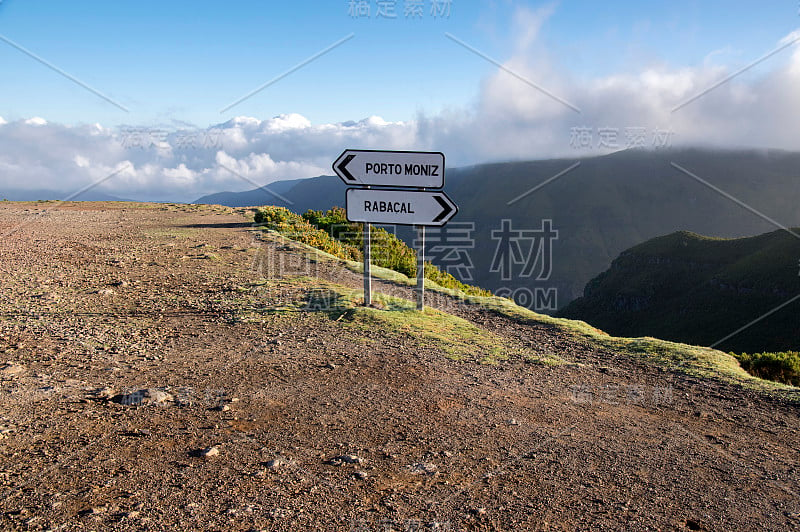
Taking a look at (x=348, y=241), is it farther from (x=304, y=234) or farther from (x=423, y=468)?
(x=423, y=468)

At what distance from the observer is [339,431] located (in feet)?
14.6

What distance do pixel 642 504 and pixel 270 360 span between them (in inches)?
169

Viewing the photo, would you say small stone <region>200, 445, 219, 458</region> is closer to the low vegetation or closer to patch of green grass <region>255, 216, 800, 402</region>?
patch of green grass <region>255, 216, 800, 402</region>

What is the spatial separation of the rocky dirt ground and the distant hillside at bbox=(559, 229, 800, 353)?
79.0 meters

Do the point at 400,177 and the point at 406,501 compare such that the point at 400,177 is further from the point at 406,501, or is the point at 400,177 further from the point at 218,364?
the point at 406,501

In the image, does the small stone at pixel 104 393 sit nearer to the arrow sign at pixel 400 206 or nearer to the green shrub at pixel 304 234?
the arrow sign at pixel 400 206

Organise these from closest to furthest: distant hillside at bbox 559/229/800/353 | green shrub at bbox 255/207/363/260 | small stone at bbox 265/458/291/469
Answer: small stone at bbox 265/458/291/469, green shrub at bbox 255/207/363/260, distant hillside at bbox 559/229/800/353

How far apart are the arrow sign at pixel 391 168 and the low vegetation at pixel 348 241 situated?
4.36 metres

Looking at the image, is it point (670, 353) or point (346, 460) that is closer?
point (346, 460)

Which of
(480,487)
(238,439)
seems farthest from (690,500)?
(238,439)

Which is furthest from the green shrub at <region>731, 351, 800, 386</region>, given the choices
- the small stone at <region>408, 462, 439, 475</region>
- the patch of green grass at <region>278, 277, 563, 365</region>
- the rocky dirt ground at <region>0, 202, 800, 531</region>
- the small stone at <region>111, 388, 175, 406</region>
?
the small stone at <region>111, 388, 175, 406</region>

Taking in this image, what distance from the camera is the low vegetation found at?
1592 centimetres

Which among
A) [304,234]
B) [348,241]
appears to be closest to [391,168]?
[304,234]

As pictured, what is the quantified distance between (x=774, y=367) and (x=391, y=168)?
22.0 feet
